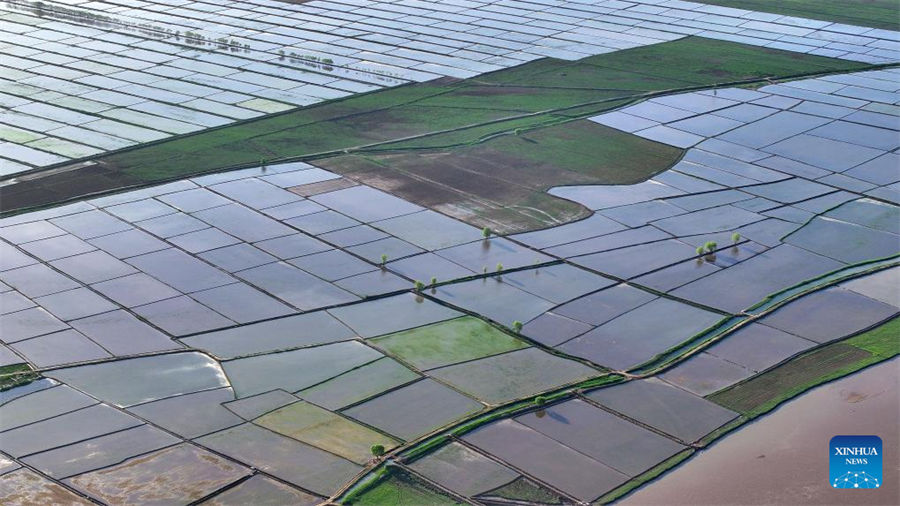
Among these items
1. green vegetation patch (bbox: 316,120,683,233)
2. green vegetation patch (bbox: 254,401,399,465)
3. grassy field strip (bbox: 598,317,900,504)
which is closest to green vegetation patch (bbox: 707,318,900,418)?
grassy field strip (bbox: 598,317,900,504)

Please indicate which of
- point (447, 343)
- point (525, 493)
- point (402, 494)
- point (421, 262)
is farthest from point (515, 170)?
point (402, 494)

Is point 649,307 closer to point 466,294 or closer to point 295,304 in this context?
point 466,294

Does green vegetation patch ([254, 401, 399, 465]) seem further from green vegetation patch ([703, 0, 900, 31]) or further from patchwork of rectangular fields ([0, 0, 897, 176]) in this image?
green vegetation patch ([703, 0, 900, 31])

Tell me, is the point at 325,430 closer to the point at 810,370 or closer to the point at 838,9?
the point at 810,370

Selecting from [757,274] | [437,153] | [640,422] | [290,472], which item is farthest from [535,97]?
[290,472]

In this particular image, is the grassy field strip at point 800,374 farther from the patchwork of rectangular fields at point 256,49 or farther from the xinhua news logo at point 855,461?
the patchwork of rectangular fields at point 256,49

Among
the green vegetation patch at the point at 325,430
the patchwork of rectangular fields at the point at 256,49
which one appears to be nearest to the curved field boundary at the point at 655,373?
the green vegetation patch at the point at 325,430

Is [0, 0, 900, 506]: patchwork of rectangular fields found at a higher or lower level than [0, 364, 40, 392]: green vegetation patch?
higher
